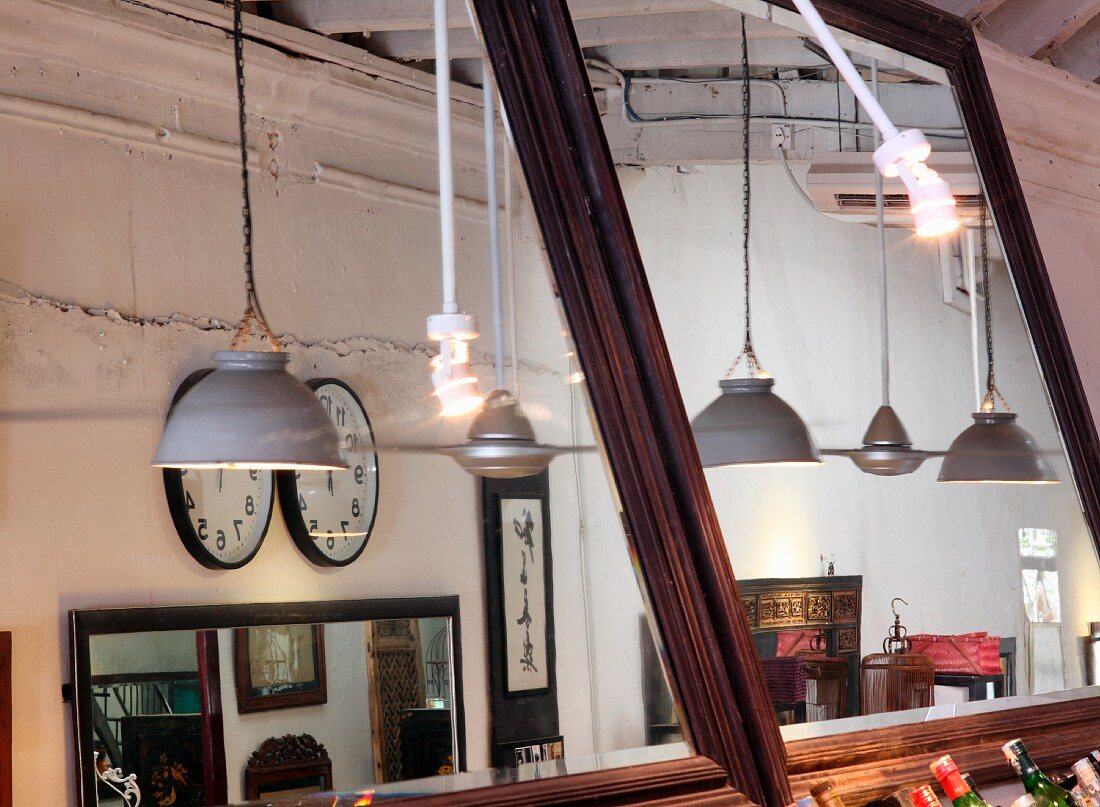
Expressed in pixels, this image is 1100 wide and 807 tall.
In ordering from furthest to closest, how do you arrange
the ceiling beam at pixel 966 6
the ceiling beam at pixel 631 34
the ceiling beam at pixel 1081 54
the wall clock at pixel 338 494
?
the ceiling beam at pixel 1081 54
the ceiling beam at pixel 966 6
the ceiling beam at pixel 631 34
the wall clock at pixel 338 494

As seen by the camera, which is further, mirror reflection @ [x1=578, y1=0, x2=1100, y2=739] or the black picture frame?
mirror reflection @ [x1=578, y1=0, x2=1100, y2=739]

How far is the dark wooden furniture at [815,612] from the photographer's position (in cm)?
151

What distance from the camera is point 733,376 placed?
1.60m

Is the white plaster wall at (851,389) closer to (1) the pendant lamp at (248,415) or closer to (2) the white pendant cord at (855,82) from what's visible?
(2) the white pendant cord at (855,82)

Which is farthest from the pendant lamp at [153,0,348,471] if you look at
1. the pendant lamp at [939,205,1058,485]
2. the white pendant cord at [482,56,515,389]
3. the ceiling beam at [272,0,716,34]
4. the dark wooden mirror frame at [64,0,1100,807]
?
the pendant lamp at [939,205,1058,485]

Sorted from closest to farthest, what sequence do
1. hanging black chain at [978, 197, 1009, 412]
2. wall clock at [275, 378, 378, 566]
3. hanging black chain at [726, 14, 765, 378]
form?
wall clock at [275, 378, 378, 566] → hanging black chain at [726, 14, 765, 378] → hanging black chain at [978, 197, 1009, 412]

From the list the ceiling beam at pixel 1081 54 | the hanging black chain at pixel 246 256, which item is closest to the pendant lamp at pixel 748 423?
the hanging black chain at pixel 246 256

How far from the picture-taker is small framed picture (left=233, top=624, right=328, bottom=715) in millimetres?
1005

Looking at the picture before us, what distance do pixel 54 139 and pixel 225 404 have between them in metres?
0.26

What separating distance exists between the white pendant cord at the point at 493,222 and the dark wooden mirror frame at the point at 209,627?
29 centimetres

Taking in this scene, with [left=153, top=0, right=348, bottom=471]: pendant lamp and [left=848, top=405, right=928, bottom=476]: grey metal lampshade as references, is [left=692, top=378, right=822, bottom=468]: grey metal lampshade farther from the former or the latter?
[left=153, top=0, right=348, bottom=471]: pendant lamp

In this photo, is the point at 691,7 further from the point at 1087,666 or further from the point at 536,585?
the point at 1087,666

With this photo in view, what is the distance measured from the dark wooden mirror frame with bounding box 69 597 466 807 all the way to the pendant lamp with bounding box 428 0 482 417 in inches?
8.3

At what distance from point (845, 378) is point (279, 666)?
104cm
